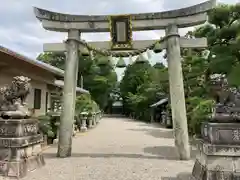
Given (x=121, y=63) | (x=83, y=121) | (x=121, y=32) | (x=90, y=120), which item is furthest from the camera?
(x=90, y=120)

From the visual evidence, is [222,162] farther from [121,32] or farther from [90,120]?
[90,120]

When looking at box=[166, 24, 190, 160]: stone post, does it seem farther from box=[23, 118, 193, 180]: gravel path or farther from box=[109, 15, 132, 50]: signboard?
box=[109, 15, 132, 50]: signboard

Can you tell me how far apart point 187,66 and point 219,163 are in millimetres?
11840

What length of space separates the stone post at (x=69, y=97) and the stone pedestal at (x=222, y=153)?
16.4ft

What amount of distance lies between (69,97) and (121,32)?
282 cm

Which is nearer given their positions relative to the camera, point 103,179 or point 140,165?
point 103,179

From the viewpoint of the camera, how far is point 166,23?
9.62 m

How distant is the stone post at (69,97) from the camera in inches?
372

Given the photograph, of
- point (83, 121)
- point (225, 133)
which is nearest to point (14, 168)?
point (225, 133)

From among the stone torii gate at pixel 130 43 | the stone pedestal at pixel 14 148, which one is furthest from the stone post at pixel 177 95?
the stone pedestal at pixel 14 148

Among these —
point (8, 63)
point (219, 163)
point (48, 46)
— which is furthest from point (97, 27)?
point (219, 163)

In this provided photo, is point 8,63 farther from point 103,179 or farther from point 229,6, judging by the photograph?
point 229,6

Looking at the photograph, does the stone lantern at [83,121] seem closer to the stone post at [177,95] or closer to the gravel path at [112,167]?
the gravel path at [112,167]

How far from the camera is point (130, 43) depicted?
9.95m
